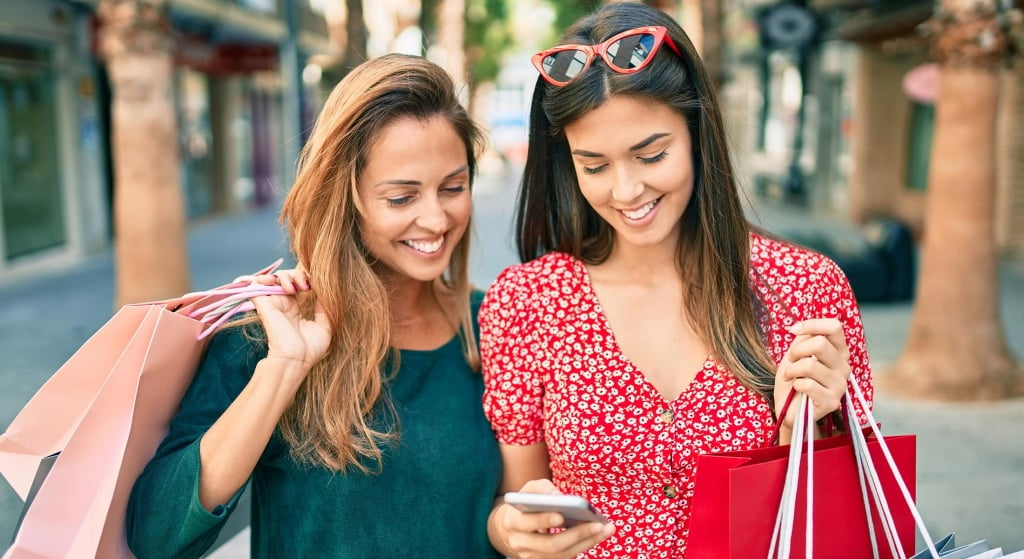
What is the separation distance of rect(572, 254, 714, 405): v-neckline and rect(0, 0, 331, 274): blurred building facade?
10298 millimetres

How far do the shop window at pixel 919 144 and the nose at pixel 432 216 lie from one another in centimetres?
1485

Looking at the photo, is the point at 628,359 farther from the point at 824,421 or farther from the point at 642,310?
the point at 824,421

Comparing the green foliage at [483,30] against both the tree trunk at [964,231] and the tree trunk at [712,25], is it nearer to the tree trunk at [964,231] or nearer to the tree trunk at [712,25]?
the tree trunk at [712,25]

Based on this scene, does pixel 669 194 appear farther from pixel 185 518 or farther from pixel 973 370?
pixel 973 370

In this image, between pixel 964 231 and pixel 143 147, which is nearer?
pixel 964 231

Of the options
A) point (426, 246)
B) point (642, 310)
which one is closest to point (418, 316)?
point (426, 246)

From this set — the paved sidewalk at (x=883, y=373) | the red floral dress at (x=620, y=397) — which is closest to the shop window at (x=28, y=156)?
the paved sidewalk at (x=883, y=373)

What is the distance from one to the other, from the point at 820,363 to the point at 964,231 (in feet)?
16.1

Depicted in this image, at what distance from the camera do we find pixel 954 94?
19.4ft

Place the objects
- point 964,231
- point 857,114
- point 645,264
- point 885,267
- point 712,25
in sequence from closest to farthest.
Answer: point 645,264 → point 964,231 → point 885,267 → point 712,25 → point 857,114

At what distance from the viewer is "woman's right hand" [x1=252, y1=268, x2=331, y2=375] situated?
6.10 ft

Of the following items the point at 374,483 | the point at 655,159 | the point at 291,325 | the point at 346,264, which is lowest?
the point at 374,483

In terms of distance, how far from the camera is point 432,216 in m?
2.01

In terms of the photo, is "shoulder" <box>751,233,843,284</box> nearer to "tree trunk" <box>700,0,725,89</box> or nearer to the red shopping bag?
the red shopping bag
